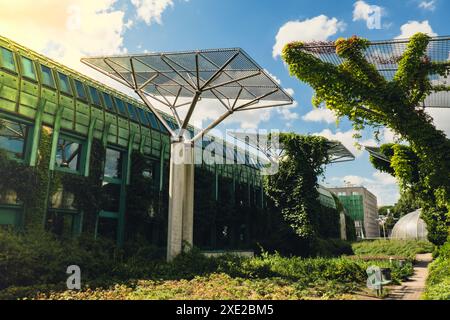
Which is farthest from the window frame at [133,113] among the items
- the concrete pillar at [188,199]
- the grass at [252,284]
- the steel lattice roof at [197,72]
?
the grass at [252,284]

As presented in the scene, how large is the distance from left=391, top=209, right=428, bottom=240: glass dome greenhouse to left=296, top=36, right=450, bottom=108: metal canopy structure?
48811mm

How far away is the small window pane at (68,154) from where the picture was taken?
69.0ft

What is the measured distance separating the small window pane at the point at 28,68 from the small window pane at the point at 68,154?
3.86 metres

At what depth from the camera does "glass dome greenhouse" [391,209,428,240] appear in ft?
194

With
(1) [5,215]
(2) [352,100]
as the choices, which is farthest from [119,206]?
(2) [352,100]

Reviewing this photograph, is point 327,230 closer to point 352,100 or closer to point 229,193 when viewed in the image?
point 229,193

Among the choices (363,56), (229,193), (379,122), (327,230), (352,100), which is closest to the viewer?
(363,56)

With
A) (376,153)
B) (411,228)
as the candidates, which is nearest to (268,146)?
(376,153)

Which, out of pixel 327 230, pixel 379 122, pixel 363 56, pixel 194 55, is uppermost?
pixel 194 55

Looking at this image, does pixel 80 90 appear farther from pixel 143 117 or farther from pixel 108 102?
pixel 143 117

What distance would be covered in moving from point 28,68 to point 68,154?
523cm


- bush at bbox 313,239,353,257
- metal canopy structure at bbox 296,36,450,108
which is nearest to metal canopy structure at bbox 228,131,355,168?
bush at bbox 313,239,353,257

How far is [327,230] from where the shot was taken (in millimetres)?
49438

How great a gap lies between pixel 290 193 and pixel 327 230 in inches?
814
